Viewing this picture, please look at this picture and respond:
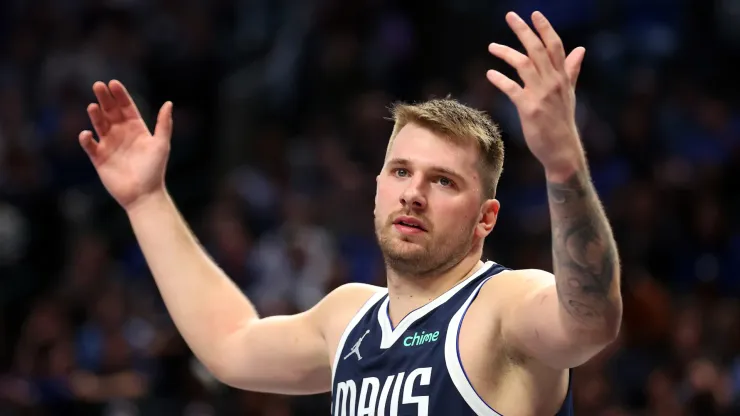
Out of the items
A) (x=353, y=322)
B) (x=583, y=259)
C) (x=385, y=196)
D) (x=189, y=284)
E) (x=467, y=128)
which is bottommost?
(x=353, y=322)

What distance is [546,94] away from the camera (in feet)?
11.8

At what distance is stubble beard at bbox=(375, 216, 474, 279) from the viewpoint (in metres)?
4.46

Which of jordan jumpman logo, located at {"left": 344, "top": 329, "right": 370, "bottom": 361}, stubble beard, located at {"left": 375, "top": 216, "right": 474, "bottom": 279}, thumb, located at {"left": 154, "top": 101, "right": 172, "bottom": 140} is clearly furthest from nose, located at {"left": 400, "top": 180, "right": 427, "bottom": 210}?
thumb, located at {"left": 154, "top": 101, "right": 172, "bottom": 140}

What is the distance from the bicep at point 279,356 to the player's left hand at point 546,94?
1771 mm

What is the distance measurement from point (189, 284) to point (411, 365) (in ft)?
4.56

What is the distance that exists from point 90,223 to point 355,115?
9.18 feet

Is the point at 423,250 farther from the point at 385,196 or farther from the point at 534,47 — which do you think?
the point at 534,47

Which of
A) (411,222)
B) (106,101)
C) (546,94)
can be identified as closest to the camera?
(546,94)

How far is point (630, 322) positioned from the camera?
9242 millimetres

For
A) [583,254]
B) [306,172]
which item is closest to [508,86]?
[583,254]

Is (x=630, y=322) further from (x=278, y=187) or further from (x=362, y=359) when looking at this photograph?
(x=362, y=359)

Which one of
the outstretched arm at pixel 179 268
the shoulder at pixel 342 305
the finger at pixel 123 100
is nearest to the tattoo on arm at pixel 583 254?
the shoulder at pixel 342 305

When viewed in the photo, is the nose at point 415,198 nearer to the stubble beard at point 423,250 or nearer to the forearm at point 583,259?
the stubble beard at point 423,250

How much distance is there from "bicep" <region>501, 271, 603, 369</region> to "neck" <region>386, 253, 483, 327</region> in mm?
403
